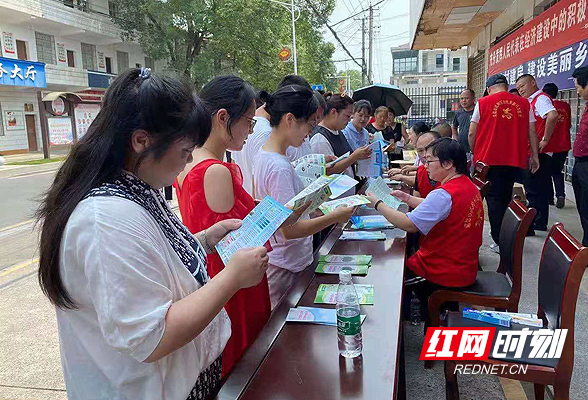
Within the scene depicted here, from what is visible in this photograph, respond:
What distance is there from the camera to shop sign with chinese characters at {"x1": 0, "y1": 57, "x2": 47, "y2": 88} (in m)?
15.4

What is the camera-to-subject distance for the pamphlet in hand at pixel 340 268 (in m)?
1.95

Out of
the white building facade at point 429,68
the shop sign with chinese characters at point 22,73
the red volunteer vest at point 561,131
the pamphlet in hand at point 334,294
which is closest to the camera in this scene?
the pamphlet in hand at point 334,294

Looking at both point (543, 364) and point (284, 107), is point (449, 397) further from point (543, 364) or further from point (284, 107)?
point (284, 107)

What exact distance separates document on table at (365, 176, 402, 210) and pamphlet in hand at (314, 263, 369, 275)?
23.2 inches

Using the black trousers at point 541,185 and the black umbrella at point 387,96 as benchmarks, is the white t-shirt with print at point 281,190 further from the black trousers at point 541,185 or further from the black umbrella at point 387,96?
the black umbrella at point 387,96

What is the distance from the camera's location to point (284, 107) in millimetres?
2057

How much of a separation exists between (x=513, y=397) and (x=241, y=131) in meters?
1.79

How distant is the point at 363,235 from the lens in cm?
253

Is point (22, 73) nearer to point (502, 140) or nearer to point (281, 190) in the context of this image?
point (502, 140)

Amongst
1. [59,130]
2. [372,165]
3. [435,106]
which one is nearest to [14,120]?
[59,130]

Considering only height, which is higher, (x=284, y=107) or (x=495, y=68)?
(x=495, y=68)

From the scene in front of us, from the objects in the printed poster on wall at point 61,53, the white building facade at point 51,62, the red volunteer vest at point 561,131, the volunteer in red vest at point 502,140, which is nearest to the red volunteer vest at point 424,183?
the volunteer in red vest at point 502,140

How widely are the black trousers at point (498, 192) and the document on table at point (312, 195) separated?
288 cm

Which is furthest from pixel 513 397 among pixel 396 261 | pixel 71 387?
pixel 71 387
